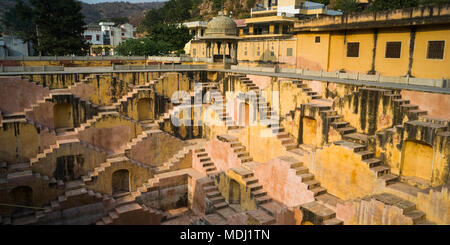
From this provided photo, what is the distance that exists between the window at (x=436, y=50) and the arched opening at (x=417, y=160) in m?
6.91

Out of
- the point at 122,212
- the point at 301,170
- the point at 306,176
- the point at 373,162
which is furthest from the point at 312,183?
the point at 122,212

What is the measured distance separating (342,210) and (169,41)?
41.2 m

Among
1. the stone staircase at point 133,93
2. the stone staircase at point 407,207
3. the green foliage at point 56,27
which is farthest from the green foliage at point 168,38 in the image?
the stone staircase at point 407,207

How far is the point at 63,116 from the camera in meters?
20.7

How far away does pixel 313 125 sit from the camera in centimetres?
1788

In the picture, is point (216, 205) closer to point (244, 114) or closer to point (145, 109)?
point (244, 114)

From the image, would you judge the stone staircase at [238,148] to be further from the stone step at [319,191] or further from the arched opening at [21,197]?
the arched opening at [21,197]

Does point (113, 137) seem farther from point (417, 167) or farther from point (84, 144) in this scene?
point (417, 167)

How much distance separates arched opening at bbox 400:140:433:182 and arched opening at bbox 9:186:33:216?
1713 cm

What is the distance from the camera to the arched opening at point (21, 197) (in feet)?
53.5

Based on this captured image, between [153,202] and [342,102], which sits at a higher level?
[342,102]

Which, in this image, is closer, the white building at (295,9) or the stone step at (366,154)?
the stone step at (366,154)

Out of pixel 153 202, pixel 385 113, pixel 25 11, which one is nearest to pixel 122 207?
pixel 153 202

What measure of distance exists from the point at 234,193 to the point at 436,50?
1289 centimetres
